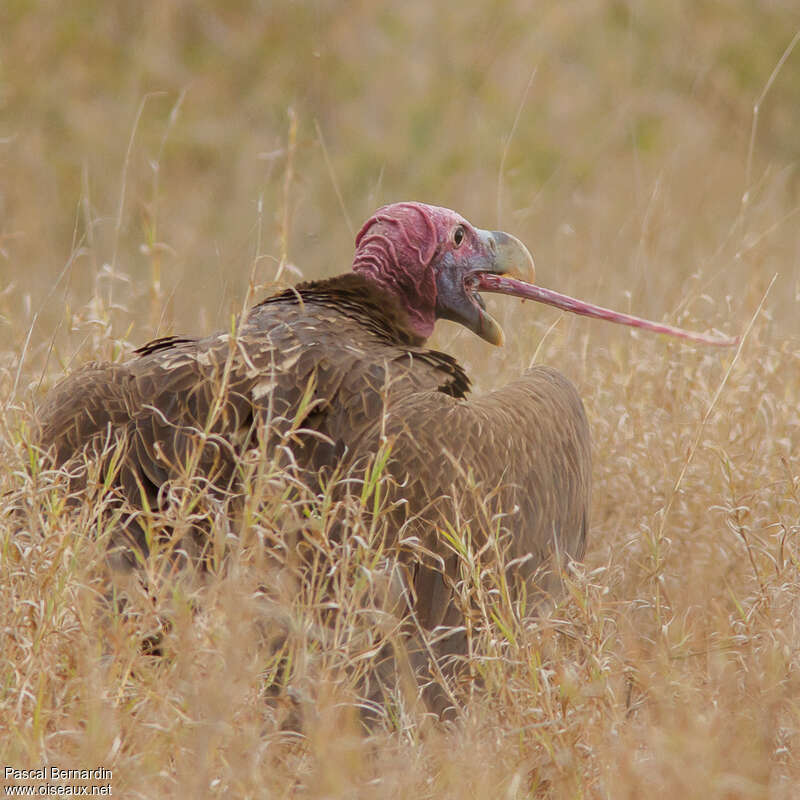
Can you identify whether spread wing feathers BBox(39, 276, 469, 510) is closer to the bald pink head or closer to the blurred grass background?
the bald pink head

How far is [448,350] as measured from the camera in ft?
17.8

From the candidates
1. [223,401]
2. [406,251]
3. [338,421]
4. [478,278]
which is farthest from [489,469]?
[478,278]

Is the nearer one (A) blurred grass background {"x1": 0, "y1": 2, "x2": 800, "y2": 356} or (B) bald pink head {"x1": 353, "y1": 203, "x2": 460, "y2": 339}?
(B) bald pink head {"x1": 353, "y1": 203, "x2": 460, "y2": 339}

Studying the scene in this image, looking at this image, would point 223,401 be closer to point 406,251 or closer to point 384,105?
point 406,251

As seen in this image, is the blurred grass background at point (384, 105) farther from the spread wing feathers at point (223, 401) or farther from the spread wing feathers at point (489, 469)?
the spread wing feathers at point (223, 401)

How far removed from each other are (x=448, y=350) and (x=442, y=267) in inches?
35.6

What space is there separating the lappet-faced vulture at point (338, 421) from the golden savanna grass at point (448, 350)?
140 mm

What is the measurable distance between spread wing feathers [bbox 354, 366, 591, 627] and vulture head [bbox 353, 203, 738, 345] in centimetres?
57

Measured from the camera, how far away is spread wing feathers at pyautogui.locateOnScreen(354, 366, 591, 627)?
337cm

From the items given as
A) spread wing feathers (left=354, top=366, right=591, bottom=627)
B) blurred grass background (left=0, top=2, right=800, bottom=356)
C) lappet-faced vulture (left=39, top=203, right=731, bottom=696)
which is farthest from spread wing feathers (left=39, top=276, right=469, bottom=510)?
blurred grass background (left=0, top=2, right=800, bottom=356)

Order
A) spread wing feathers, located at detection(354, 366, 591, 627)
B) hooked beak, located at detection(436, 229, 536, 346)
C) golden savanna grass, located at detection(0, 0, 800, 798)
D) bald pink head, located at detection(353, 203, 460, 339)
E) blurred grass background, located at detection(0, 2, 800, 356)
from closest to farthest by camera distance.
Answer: golden savanna grass, located at detection(0, 0, 800, 798)
spread wing feathers, located at detection(354, 366, 591, 627)
bald pink head, located at detection(353, 203, 460, 339)
hooked beak, located at detection(436, 229, 536, 346)
blurred grass background, located at detection(0, 2, 800, 356)

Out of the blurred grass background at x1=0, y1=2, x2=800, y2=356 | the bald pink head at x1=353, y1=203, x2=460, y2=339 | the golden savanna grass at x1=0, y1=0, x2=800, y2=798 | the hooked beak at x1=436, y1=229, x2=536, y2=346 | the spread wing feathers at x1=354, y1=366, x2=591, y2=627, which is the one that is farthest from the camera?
the blurred grass background at x1=0, y1=2, x2=800, y2=356

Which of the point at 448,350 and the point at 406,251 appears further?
the point at 448,350

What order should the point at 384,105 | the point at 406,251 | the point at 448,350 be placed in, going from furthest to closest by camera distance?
the point at 384,105, the point at 448,350, the point at 406,251
